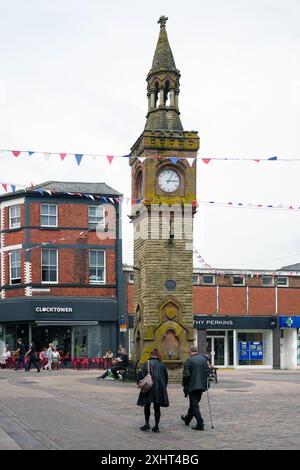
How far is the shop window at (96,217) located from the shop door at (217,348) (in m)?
11.3

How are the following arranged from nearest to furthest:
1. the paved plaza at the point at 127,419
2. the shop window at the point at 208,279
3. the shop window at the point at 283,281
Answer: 1. the paved plaza at the point at 127,419
2. the shop window at the point at 208,279
3. the shop window at the point at 283,281

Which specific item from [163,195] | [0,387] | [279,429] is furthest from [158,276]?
[279,429]

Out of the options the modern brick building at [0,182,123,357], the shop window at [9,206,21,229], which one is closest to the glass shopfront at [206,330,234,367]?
the modern brick building at [0,182,123,357]

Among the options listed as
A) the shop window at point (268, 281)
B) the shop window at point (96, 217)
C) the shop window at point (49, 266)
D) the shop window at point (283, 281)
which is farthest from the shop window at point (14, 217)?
the shop window at point (283, 281)

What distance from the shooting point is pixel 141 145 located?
30.1 m

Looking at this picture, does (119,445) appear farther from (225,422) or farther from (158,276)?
(158,276)

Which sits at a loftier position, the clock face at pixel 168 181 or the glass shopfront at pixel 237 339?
the clock face at pixel 168 181

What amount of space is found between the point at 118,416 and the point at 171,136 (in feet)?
50.4

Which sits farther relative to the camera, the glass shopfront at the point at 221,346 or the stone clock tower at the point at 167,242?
the glass shopfront at the point at 221,346

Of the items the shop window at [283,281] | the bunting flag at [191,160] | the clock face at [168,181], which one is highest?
the bunting flag at [191,160]

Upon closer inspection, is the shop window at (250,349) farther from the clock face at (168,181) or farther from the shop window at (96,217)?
the clock face at (168,181)

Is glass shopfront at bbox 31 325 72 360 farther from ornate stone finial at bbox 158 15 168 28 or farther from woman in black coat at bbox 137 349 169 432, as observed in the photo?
woman in black coat at bbox 137 349 169 432

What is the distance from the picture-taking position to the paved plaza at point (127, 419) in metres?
12.5

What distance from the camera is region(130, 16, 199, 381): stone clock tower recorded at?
29.0 metres
